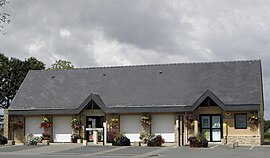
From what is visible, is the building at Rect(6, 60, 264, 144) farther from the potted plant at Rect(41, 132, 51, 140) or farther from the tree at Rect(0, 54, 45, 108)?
the tree at Rect(0, 54, 45, 108)

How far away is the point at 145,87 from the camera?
131 feet

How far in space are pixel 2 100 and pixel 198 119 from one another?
31385mm

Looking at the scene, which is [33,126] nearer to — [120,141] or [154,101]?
[120,141]

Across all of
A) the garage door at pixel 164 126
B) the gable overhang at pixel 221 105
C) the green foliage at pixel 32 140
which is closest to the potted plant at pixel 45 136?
the green foliage at pixel 32 140

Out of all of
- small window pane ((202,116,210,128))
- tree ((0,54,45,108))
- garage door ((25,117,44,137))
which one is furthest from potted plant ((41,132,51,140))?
tree ((0,54,45,108))

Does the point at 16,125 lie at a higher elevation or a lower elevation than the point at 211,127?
higher

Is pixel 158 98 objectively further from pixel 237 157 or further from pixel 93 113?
pixel 237 157

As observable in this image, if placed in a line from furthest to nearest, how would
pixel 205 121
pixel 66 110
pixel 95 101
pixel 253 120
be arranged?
pixel 66 110 → pixel 95 101 → pixel 205 121 → pixel 253 120

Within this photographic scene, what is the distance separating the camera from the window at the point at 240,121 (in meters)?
35.6

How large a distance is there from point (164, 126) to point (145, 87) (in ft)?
13.1

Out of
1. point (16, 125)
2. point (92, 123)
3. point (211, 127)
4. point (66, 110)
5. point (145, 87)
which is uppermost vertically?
point (145, 87)

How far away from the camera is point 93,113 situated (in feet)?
127

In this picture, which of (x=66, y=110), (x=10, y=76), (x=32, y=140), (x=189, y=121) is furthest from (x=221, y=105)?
(x=10, y=76)

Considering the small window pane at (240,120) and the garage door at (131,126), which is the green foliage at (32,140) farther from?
the small window pane at (240,120)
